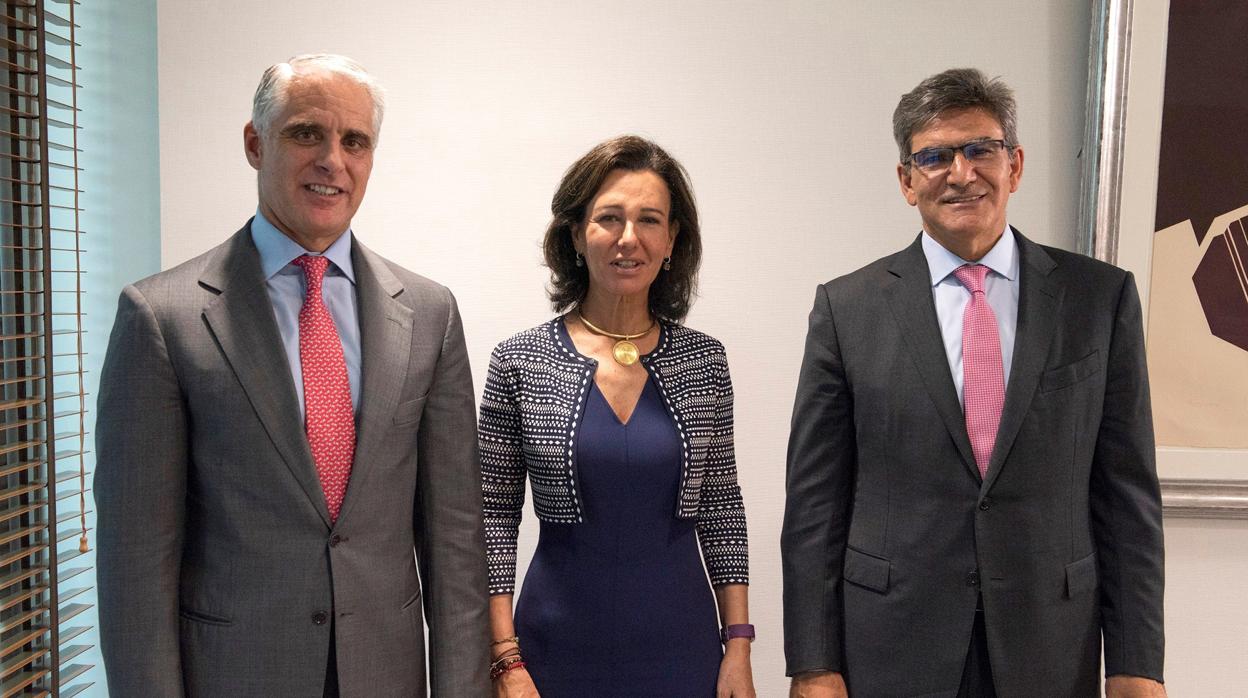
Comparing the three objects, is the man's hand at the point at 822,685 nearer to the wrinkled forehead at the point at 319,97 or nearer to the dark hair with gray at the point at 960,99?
the dark hair with gray at the point at 960,99

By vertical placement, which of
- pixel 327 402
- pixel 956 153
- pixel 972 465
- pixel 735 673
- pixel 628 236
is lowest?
pixel 735 673

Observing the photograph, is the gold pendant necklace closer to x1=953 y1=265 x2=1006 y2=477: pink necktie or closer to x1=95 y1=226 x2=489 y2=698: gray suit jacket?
x1=95 y1=226 x2=489 y2=698: gray suit jacket

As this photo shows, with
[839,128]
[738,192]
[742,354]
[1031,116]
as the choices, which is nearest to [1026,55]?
[1031,116]

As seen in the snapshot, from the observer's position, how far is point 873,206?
103 inches

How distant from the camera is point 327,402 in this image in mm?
1517

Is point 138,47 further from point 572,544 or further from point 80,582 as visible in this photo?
point 572,544

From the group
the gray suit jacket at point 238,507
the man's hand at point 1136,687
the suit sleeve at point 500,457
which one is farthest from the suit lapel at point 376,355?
the man's hand at point 1136,687

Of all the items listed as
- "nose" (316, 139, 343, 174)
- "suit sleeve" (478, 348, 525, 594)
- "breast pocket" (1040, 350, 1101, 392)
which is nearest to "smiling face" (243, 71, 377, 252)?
"nose" (316, 139, 343, 174)

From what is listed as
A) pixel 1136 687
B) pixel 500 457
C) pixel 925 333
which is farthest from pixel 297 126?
pixel 1136 687

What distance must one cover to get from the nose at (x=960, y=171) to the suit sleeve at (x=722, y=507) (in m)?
0.57

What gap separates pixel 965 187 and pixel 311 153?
1093 millimetres

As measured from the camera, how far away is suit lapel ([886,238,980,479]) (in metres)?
1.67

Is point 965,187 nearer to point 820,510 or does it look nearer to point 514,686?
point 820,510

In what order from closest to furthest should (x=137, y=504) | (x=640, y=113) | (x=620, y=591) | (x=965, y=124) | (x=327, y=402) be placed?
(x=137, y=504) < (x=327, y=402) < (x=965, y=124) < (x=620, y=591) < (x=640, y=113)
